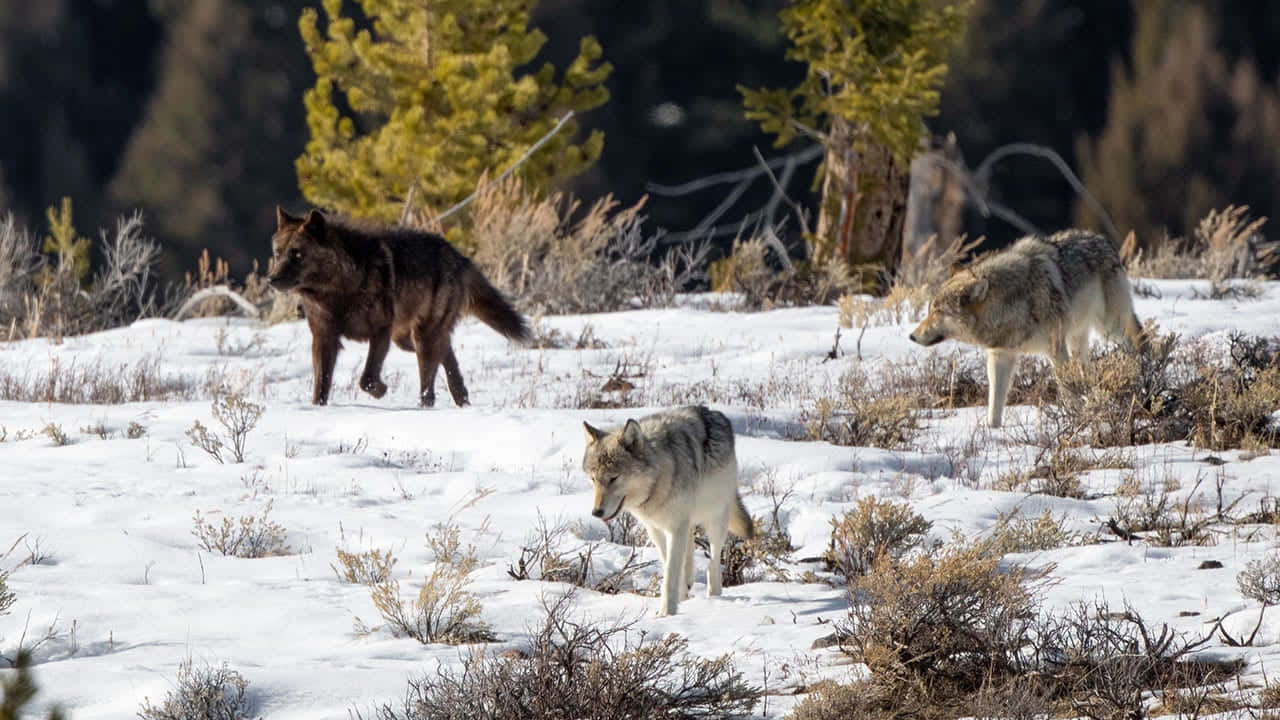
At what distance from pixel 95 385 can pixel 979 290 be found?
6306mm

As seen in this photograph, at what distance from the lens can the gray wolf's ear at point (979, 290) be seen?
9.79 meters

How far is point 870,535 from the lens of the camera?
6410mm

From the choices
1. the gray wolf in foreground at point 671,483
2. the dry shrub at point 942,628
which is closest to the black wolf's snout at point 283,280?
the gray wolf in foreground at point 671,483

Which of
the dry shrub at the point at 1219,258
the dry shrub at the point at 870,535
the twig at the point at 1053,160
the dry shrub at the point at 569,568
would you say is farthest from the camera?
the twig at the point at 1053,160

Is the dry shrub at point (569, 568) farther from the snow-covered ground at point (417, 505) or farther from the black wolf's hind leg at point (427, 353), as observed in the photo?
the black wolf's hind leg at point (427, 353)

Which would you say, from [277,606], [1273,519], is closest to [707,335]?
[1273,519]

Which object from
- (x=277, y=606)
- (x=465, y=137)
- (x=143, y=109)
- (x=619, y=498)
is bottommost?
(x=277, y=606)

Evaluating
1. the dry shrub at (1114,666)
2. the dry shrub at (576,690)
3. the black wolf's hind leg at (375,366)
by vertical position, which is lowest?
the dry shrub at (576,690)

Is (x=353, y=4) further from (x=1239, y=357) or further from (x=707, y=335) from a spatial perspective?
(x=1239, y=357)

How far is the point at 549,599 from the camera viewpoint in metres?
6.10

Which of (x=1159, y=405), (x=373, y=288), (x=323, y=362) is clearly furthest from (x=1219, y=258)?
(x=323, y=362)

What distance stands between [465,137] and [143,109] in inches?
1055

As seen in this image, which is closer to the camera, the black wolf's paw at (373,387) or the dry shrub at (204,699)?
the dry shrub at (204,699)

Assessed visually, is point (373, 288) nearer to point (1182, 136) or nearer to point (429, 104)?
point (429, 104)
